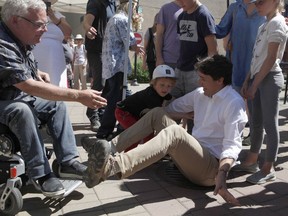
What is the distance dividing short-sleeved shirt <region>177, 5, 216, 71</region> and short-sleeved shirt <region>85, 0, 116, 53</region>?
141cm

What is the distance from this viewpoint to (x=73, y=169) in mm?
2900

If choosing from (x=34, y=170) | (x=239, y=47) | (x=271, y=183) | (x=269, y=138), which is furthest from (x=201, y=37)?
(x=34, y=170)

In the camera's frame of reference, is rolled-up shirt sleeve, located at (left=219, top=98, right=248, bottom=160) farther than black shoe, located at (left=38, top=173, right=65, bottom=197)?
Yes

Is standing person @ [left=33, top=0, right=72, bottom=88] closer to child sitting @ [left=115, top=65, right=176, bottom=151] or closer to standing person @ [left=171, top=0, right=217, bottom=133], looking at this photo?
child sitting @ [left=115, top=65, right=176, bottom=151]

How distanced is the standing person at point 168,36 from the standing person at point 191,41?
0.25m

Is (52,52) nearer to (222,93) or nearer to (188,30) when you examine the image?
(188,30)

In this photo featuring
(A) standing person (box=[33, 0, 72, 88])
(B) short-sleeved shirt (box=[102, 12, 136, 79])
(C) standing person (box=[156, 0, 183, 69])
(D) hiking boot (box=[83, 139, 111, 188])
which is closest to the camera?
(D) hiking boot (box=[83, 139, 111, 188])

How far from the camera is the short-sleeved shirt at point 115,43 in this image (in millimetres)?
4344

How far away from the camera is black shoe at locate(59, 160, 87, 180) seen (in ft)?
9.41

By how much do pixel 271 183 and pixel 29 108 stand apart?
83.0 inches

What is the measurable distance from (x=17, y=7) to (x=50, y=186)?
127 centimetres

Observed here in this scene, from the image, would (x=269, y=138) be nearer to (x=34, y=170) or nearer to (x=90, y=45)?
(x=34, y=170)

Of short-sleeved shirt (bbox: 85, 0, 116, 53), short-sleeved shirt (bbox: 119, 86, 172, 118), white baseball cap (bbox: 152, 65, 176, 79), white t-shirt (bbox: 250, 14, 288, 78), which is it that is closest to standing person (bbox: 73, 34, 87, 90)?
short-sleeved shirt (bbox: 85, 0, 116, 53)

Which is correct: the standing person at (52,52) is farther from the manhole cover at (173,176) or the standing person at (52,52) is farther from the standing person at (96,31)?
the manhole cover at (173,176)
